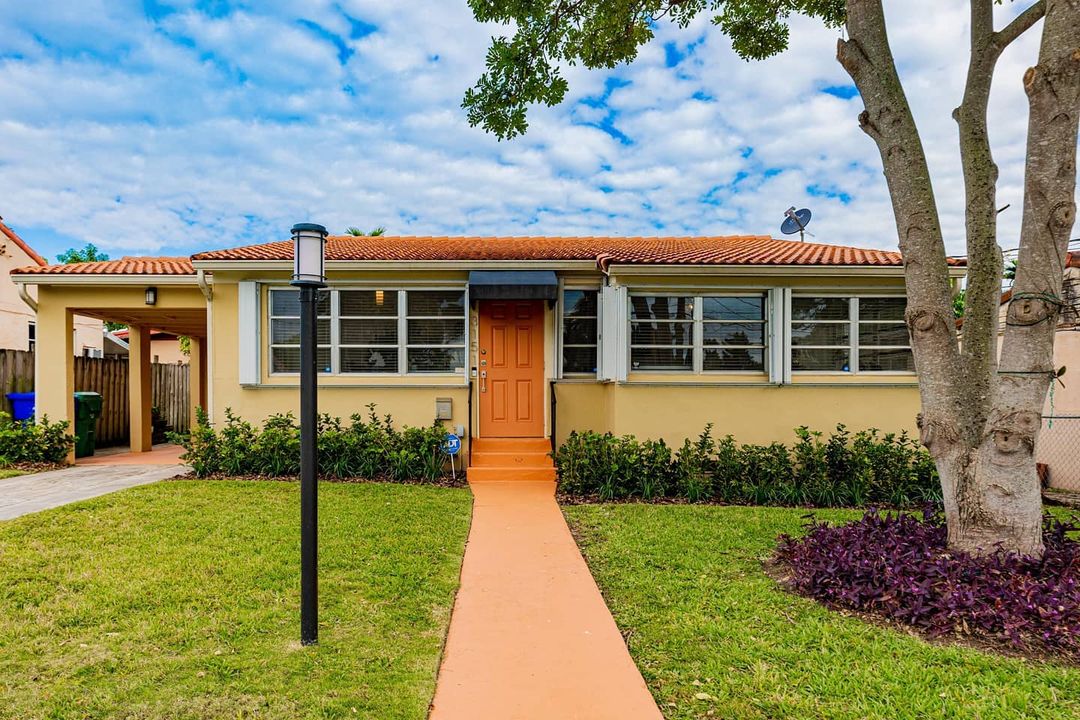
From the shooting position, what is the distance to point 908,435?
7875 millimetres

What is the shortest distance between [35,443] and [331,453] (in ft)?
16.5

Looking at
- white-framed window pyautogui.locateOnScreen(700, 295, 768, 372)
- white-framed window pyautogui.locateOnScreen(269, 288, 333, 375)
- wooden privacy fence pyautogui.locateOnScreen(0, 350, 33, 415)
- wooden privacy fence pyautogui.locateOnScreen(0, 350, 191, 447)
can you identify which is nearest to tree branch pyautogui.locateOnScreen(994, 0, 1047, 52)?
white-framed window pyautogui.locateOnScreen(700, 295, 768, 372)

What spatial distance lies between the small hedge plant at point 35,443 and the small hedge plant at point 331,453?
106 inches

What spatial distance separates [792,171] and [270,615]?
500 inches

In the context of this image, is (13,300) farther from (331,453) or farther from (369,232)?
(331,453)

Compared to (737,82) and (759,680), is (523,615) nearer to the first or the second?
(759,680)

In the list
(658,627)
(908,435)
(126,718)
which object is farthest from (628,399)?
(126,718)

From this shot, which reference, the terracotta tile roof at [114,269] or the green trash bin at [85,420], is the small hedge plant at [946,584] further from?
the green trash bin at [85,420]

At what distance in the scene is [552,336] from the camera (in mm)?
8578

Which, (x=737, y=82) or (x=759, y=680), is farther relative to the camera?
(x=737, y=82)

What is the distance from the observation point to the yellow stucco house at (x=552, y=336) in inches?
309

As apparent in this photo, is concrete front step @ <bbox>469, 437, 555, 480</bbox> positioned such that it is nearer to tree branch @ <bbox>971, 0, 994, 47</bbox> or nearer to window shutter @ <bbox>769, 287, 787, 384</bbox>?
window shutter @ <bbox>769, 287, 787, 384</bbox>

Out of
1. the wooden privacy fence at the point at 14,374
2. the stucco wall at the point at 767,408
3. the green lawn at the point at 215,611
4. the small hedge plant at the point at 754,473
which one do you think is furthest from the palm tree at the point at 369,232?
the small hedge plant at the point at 754,473

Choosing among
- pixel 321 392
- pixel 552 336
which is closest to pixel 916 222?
pixel 552 336
